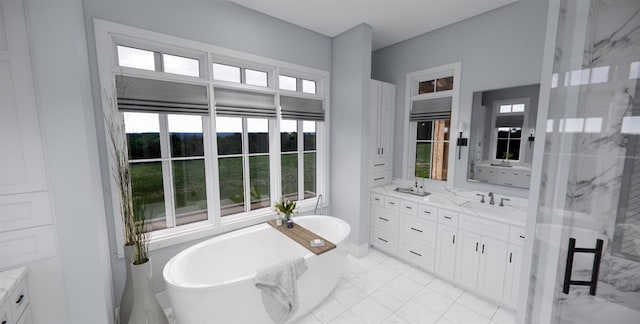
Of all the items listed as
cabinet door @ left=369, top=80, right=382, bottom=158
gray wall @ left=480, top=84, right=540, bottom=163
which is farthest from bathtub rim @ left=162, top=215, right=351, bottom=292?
Answer: gray wall @ left=480, top=84, right=540, bottom=163

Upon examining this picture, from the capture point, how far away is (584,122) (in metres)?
0.91

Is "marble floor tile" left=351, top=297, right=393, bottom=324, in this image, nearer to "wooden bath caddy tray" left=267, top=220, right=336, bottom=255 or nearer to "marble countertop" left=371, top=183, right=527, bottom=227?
"wooden bath caddy tray" left=267, top=220, right=336, bottom=255

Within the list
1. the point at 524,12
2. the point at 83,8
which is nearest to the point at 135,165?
the point at 83,8

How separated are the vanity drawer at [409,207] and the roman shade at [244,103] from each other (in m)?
2.07

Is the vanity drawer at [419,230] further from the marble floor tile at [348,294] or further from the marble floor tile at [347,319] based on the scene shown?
the marble floor tile at [347,319]

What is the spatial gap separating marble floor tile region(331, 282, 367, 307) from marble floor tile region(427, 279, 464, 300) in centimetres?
84

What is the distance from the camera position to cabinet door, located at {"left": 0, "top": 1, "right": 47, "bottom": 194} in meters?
1.32

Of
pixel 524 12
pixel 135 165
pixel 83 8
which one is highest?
pixel 524 12

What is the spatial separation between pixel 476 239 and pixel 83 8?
4.14 meters

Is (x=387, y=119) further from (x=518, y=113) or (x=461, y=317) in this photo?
(x=461, y=317)

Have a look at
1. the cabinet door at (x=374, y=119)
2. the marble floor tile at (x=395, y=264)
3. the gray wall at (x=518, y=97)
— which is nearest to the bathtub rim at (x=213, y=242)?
the marble floor tile at (x=395, y=264)

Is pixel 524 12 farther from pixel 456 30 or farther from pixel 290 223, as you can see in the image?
pixel 290 223

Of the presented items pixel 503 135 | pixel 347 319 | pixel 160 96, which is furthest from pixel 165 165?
pixel 503 135

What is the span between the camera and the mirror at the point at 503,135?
97.1 inches
